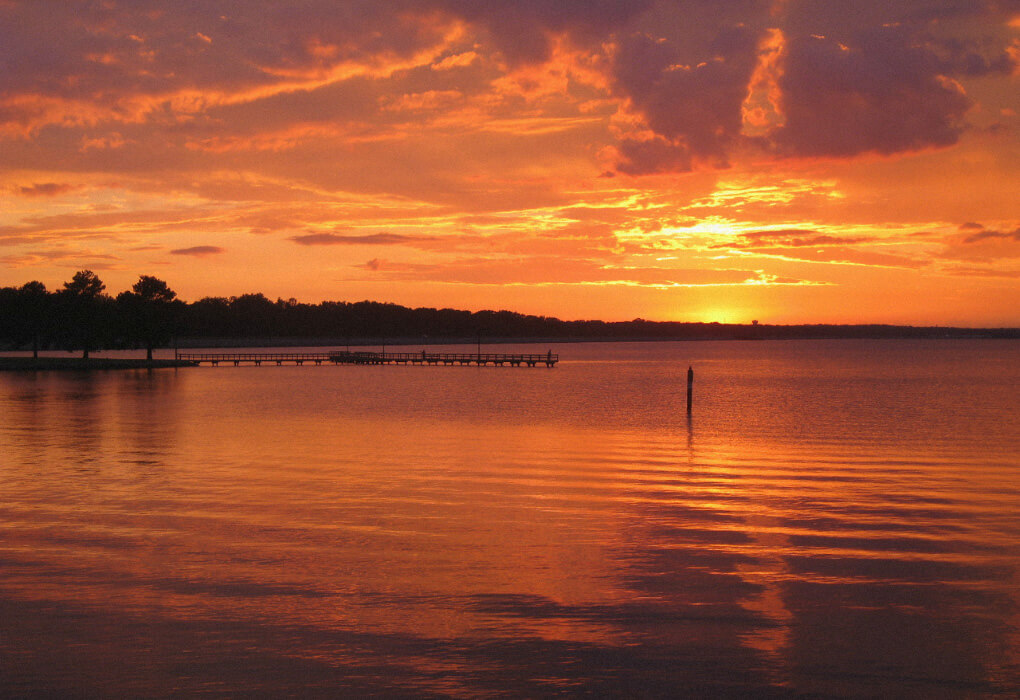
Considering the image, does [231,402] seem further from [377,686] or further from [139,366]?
[139,366]

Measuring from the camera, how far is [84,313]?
11494 cm

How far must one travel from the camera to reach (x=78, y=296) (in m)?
118

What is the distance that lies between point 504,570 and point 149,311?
120 meters

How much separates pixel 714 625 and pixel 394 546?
5.68 metres

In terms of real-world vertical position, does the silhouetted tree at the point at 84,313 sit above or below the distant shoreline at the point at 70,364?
above

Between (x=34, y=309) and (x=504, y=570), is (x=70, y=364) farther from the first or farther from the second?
(x=504, y=570)

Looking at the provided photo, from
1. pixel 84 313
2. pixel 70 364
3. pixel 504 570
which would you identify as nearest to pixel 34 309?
pixel 84 313

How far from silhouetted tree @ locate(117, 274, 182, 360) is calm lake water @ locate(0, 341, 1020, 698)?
96776 mm

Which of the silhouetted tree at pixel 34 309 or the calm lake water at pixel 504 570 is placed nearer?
the calm lake water at pixel 504 570

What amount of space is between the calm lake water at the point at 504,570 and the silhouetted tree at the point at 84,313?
96.2 m

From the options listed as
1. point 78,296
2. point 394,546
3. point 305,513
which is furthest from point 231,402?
point 78,296

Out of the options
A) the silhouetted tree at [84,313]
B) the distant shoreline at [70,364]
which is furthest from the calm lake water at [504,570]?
the silhouetted tree at [84,313]

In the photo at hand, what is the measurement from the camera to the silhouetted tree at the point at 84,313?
115250 millimetres

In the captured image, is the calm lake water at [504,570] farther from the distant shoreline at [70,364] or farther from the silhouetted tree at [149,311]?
the silhouetted tree at [149,311]
